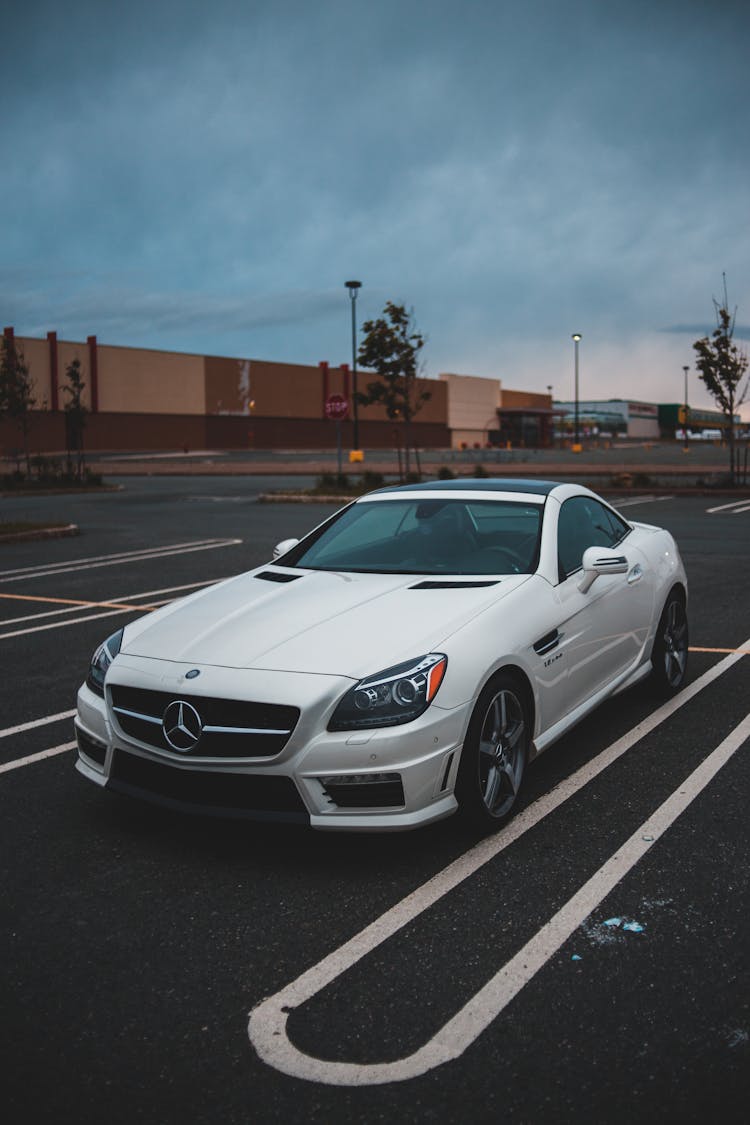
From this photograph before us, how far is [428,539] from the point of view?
219 inches

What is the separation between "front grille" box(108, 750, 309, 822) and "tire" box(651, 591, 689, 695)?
3.16m

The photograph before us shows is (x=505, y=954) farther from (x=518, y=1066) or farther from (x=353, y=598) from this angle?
(x=353, y=598)

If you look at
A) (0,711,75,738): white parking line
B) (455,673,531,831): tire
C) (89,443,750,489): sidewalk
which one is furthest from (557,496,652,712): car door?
(89,443,750,489): sidewalk

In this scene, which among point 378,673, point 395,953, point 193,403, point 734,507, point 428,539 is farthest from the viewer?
point 193,403

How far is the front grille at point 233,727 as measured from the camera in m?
3.84

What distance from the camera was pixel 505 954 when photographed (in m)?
3.34

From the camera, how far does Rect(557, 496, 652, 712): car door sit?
199 inches

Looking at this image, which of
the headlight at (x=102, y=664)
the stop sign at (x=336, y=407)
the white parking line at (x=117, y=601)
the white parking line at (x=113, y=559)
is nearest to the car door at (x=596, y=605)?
the headlight at (x=102, y=664)

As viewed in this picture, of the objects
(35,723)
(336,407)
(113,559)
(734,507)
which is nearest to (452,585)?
(35,723)

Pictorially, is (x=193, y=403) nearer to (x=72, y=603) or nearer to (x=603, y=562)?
(x=72, y=603)

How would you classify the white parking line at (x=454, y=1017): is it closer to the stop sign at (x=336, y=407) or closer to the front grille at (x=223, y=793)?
the front grille at (x=223, y=793)

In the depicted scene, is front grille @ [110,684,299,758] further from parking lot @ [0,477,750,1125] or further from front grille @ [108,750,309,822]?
parking lot @ [0,477,750,1125]

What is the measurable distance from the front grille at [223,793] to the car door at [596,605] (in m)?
1.66

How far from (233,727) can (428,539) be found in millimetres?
1991
